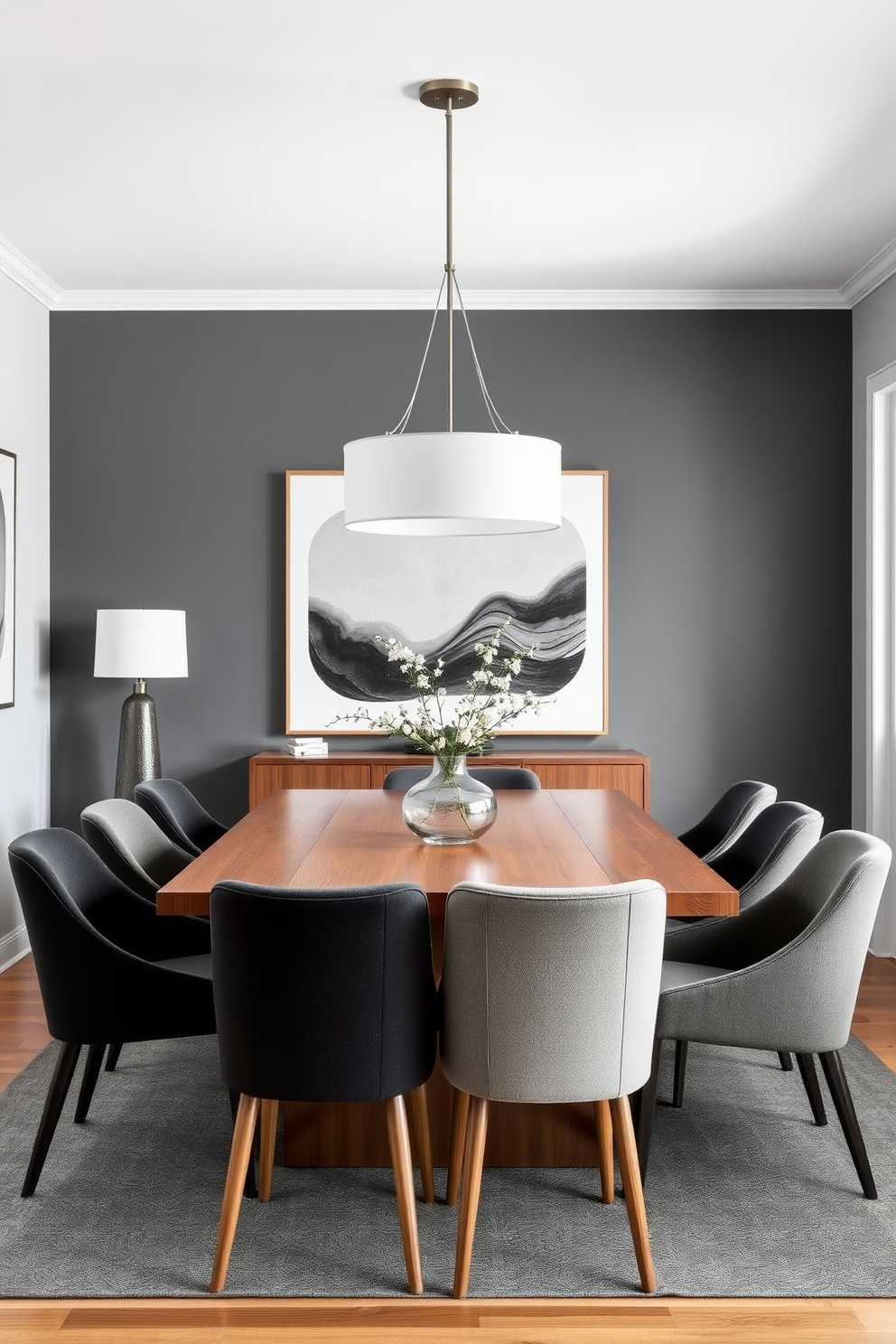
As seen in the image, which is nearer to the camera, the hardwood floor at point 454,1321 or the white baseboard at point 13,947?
the hardwood floor at point 454,1321

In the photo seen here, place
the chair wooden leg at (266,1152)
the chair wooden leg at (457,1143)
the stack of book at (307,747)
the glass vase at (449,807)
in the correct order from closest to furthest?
the chair wooden leg at (457,1143)
the chair wooden leg at (266,1152)
the glass vase at (449,807)
the stack of book at (307,747)

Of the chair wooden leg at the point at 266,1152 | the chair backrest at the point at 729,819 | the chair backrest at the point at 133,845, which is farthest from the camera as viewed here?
the chair backrest at the point at 729,819

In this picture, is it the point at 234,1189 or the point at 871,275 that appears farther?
the point at 871,275

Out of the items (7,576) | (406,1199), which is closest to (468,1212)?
(406,1199)

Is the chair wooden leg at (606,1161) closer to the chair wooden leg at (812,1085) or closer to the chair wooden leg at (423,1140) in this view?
the chair wooden leg at (423,1140)

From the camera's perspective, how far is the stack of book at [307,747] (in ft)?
15.9

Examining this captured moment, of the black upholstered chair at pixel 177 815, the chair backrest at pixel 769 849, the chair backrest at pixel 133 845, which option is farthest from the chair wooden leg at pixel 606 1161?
the black upholstered chair at pixel 177 815

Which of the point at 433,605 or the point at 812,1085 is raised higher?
the point at 433,605

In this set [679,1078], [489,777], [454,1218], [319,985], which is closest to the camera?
[319,985]

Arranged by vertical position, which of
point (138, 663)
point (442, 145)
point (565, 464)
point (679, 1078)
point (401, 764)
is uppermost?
point (442, 145)

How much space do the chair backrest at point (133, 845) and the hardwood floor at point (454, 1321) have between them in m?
1.14

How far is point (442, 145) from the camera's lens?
354cm

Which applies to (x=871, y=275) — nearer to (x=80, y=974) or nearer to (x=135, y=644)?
(x=135, y=644)

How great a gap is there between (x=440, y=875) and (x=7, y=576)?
2.78 metres
